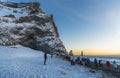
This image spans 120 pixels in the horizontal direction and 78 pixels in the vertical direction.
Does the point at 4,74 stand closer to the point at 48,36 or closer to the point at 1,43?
the point at 1,43

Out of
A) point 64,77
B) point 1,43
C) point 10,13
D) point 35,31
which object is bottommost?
point 64,77

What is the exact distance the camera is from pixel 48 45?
85.3 metres

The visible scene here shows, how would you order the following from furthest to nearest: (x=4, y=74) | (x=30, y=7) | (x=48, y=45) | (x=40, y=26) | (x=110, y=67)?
(x=30, y=7) → (x=40, y=26) → (x=48, y=45) → (x=110, y=67) → (x=4, y=74)

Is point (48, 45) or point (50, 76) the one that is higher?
point (48, 45)

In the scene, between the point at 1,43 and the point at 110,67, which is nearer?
the point at 110,67

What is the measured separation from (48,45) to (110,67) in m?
54.0

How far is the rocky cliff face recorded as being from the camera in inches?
3256

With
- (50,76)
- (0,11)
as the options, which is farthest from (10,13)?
(50,76)

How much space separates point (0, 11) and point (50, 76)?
263 feet

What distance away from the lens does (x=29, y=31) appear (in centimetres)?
8794

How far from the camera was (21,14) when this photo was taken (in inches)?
3871

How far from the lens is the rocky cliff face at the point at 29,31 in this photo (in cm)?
8270

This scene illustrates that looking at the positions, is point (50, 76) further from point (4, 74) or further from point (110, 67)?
point (110, 67)

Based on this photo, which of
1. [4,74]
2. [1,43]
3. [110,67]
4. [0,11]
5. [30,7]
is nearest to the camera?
[4,74]
